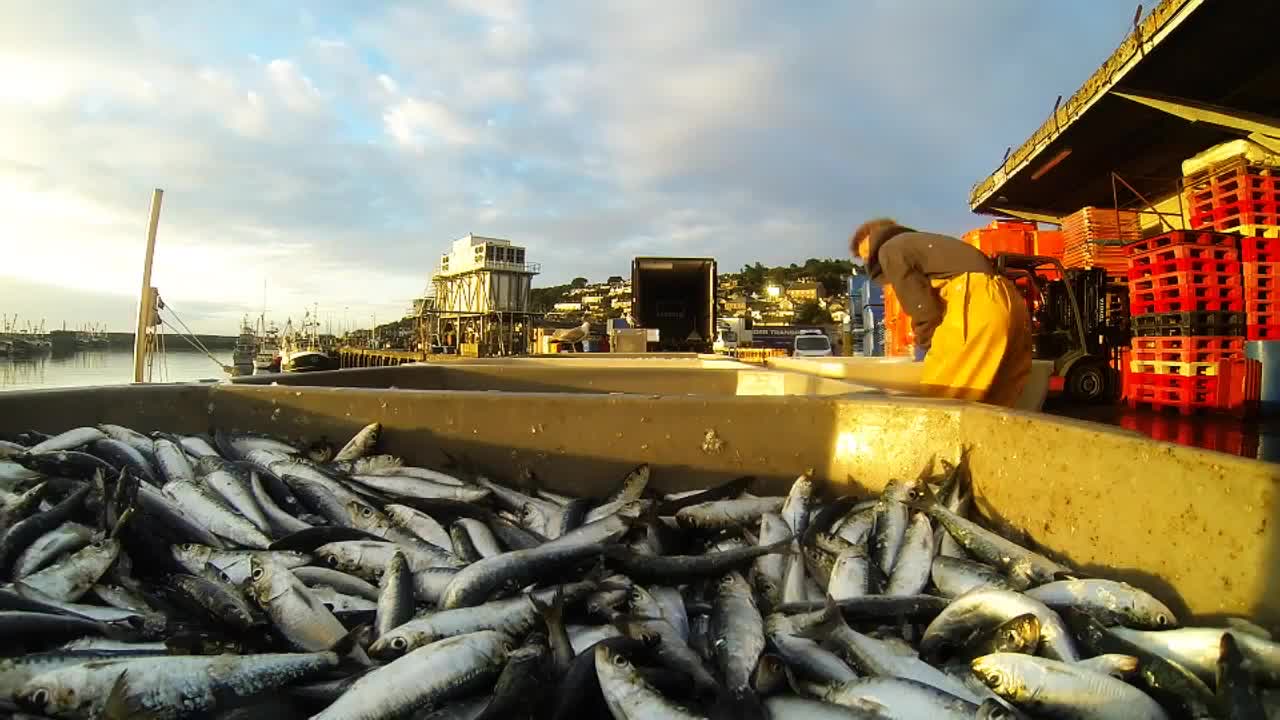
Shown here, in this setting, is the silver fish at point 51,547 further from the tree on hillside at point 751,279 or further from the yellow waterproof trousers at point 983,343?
the tree on hillside at point 751,279

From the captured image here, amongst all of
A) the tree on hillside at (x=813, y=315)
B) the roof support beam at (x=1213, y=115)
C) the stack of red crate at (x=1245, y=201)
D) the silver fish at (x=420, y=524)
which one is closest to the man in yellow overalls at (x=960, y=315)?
the silver fish at (x=420, y=524)

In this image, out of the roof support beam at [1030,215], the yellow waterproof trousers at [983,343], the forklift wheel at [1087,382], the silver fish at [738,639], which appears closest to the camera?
the silver fish at [738,639]

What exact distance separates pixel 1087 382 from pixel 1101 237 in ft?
17.4

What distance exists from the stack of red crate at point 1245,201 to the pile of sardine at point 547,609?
1049 cm

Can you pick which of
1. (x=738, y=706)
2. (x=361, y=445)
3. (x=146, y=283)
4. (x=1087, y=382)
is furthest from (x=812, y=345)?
(x=738, y=706)

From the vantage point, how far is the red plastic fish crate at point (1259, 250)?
926 cm

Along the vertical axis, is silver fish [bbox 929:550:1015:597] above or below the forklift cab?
below

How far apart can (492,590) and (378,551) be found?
2.24 feet

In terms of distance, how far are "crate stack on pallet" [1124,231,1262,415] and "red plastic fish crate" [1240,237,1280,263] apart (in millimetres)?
152

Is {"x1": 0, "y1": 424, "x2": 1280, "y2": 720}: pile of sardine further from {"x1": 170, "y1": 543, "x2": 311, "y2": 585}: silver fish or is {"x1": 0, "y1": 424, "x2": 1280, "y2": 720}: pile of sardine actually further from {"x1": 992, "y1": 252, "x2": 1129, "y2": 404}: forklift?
{"x1": 992, "y1": 252, "x2": 1129, "y2": 404}: forklift

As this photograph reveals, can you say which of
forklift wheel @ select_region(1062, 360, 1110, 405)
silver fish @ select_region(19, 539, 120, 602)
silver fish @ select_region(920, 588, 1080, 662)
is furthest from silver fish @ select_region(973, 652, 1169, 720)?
forklift wheel @ select_region(1062, 360, 1110, 405)

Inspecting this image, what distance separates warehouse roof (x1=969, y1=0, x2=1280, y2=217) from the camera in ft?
37.9

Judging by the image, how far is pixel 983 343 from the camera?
14.8ft

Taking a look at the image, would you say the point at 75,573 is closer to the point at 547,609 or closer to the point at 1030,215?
the point at 547,609
